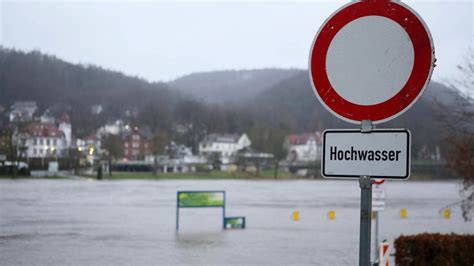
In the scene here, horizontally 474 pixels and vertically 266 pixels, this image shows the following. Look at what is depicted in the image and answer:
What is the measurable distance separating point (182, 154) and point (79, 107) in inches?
1273

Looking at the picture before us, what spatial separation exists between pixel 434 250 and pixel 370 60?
9.62 metres

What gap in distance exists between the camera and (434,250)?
12.0 m

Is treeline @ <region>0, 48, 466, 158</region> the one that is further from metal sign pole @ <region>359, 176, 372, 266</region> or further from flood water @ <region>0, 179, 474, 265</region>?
metal sign pole @ <region>359, 176, 372, 266</region>

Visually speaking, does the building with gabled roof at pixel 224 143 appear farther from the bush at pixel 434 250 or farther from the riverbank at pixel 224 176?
the bush at pixel 434 250

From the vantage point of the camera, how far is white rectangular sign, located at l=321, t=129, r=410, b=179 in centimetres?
305

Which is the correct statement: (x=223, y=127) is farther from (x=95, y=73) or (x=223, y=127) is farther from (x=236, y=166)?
(x=236, y=166)

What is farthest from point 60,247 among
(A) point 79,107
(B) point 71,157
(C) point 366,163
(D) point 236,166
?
(A) point 79,107

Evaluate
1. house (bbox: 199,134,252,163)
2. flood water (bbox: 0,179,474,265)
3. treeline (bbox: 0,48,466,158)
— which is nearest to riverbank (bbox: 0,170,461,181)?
treeline (bbox: 0,48,466,158)

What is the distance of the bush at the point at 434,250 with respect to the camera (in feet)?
39.2

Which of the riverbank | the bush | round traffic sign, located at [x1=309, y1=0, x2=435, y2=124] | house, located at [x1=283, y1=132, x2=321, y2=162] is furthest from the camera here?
house, located at [x1=283, y1=132, x2=321, y2=162]


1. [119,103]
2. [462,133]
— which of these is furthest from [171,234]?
[119,103]

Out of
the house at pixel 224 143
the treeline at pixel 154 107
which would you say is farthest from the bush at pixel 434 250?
the house at pixel 224 143

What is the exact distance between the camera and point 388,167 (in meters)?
3.05

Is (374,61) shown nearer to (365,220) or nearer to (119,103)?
(365,220)
